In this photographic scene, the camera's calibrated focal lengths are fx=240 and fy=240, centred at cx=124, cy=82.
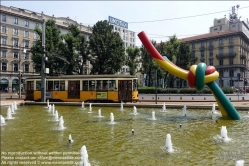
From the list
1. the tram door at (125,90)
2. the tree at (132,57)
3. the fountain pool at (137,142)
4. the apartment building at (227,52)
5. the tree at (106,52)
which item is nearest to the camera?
the fountain pool at (137,142)

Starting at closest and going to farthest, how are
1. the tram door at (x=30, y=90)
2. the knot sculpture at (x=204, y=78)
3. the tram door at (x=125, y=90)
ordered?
the knot sculpture at (x=204, y=78)
the tram door at (x=125, y=90)
the tram door at (x=30, y=90)

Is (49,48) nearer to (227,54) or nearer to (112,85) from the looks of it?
(112,85)

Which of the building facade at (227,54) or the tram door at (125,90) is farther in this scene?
the building facade at (227,54)

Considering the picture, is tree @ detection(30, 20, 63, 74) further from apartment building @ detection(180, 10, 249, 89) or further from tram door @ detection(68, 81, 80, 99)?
apartment building @ detection(180, 10, 249, 89)

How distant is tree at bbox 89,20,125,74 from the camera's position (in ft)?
162

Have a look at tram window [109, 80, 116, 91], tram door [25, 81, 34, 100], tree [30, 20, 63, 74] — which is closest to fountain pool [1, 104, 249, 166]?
tram window [109, 80, 116, 91]

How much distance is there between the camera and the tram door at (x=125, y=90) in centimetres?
2339

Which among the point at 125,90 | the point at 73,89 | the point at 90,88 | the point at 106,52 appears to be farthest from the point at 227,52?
the point at 73,89

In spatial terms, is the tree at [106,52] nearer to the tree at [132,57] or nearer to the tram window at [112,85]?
the tree at [132,57]

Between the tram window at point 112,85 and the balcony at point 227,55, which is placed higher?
the balcony at point 227,55

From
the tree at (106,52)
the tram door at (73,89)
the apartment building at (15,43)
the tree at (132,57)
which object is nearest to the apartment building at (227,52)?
the tree at (132,57)

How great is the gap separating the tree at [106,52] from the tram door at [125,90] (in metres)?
26.4

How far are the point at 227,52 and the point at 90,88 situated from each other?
6070 cm

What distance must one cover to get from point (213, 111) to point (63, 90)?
49.5 ft
